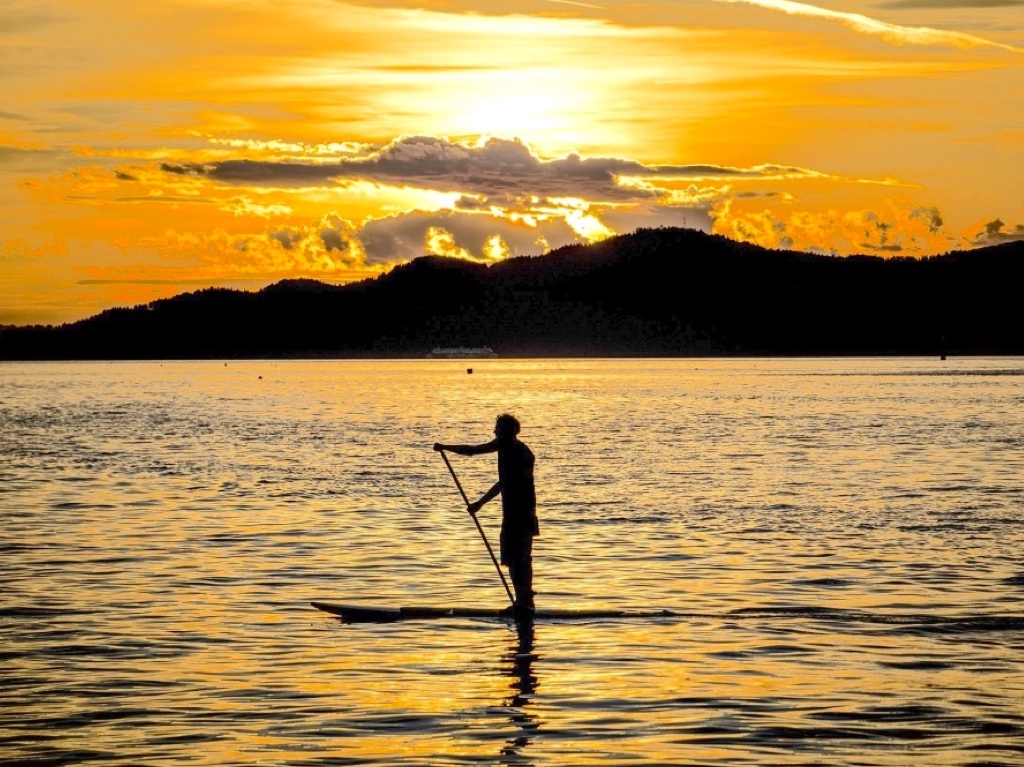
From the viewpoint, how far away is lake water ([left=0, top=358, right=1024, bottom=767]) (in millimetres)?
14594

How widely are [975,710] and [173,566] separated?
15061 mm

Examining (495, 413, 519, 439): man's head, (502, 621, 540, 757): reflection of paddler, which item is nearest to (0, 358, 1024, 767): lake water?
(502, 621, 540, 757): reflection of paddler

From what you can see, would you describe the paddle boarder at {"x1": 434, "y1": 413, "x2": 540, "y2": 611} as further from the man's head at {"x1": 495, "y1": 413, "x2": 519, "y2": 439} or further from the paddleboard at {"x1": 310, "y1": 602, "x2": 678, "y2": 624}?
the paddleboard at {"x1": 310, "y1": 602, "x2": 678, "y2": 624}

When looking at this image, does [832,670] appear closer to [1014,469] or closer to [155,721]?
[155,721]

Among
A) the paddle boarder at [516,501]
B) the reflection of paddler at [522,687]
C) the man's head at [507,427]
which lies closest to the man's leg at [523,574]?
the paddle boarder at [516,501]

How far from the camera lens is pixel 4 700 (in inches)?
640

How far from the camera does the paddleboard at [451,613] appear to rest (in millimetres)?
20797

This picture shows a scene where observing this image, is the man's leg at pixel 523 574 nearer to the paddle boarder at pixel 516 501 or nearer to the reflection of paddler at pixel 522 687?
the paddle boarder at pixel 516 501

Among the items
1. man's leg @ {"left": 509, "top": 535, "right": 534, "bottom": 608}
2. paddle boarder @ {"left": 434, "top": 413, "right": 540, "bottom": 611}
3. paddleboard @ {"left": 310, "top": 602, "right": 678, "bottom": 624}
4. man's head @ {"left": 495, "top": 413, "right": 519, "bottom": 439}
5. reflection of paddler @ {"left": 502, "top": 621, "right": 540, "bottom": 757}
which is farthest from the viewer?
paddleboard @ {"left": 310, "top": 602, "right": 678, "bottom": 624}

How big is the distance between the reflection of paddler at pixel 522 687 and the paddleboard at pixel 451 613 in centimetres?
66

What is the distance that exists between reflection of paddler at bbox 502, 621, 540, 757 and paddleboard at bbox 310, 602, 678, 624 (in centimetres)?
66

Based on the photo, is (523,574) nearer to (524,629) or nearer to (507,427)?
(524,629)

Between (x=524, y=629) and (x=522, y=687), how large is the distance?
3.35m

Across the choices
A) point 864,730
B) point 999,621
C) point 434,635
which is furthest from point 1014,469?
point 864,730
